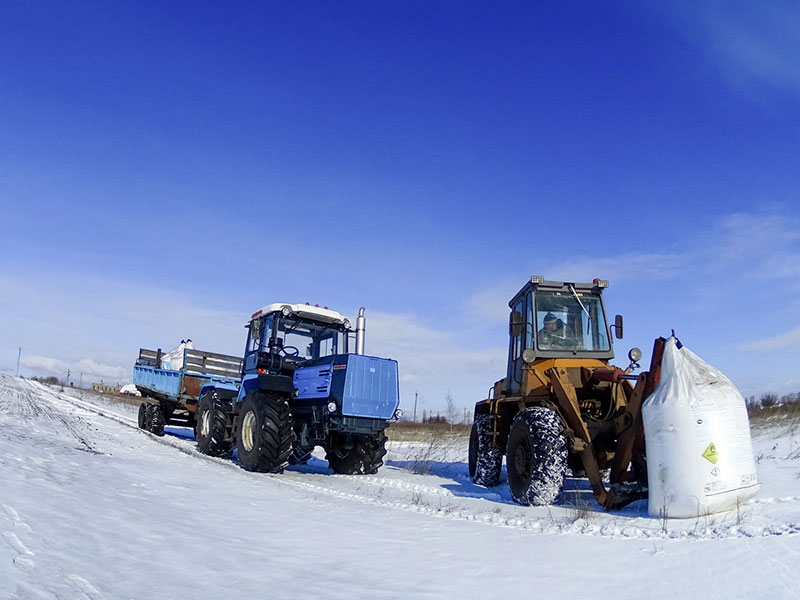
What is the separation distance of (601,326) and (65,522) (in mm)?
7389

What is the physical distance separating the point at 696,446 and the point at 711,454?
0.15 metres

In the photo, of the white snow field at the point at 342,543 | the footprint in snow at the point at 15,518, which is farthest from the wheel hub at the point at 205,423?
the footprint in snow at the point at 15,518

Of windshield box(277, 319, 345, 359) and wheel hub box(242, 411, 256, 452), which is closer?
wheel hub box(242, 411, 256, 452)

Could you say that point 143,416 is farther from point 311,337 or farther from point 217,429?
point 311,337

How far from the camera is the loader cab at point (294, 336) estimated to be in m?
11.2

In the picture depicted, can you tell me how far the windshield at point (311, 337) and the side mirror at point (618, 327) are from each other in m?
4.81

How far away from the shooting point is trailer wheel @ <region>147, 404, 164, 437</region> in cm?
1697

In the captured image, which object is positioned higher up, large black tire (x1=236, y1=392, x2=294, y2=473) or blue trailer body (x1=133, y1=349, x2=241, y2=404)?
blue trailer body (x1=133, y1=349, x2=241, y2=404)

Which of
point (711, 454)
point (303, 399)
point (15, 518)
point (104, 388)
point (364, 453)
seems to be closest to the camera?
point (15, 518)

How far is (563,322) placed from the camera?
927 centimetres

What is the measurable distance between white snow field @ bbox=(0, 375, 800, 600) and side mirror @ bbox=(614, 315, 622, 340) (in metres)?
2.37

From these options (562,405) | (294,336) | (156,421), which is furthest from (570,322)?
A: (156,421)

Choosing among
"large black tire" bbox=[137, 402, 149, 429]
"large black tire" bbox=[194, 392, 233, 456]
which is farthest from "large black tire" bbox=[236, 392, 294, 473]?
"large black tire" bbox=[137, 402, 149, 429]

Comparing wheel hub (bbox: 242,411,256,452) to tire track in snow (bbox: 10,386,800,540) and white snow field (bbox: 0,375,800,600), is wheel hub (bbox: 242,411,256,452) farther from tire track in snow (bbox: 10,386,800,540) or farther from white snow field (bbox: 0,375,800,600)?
white snow field (bbox: 0,375,800,600)
